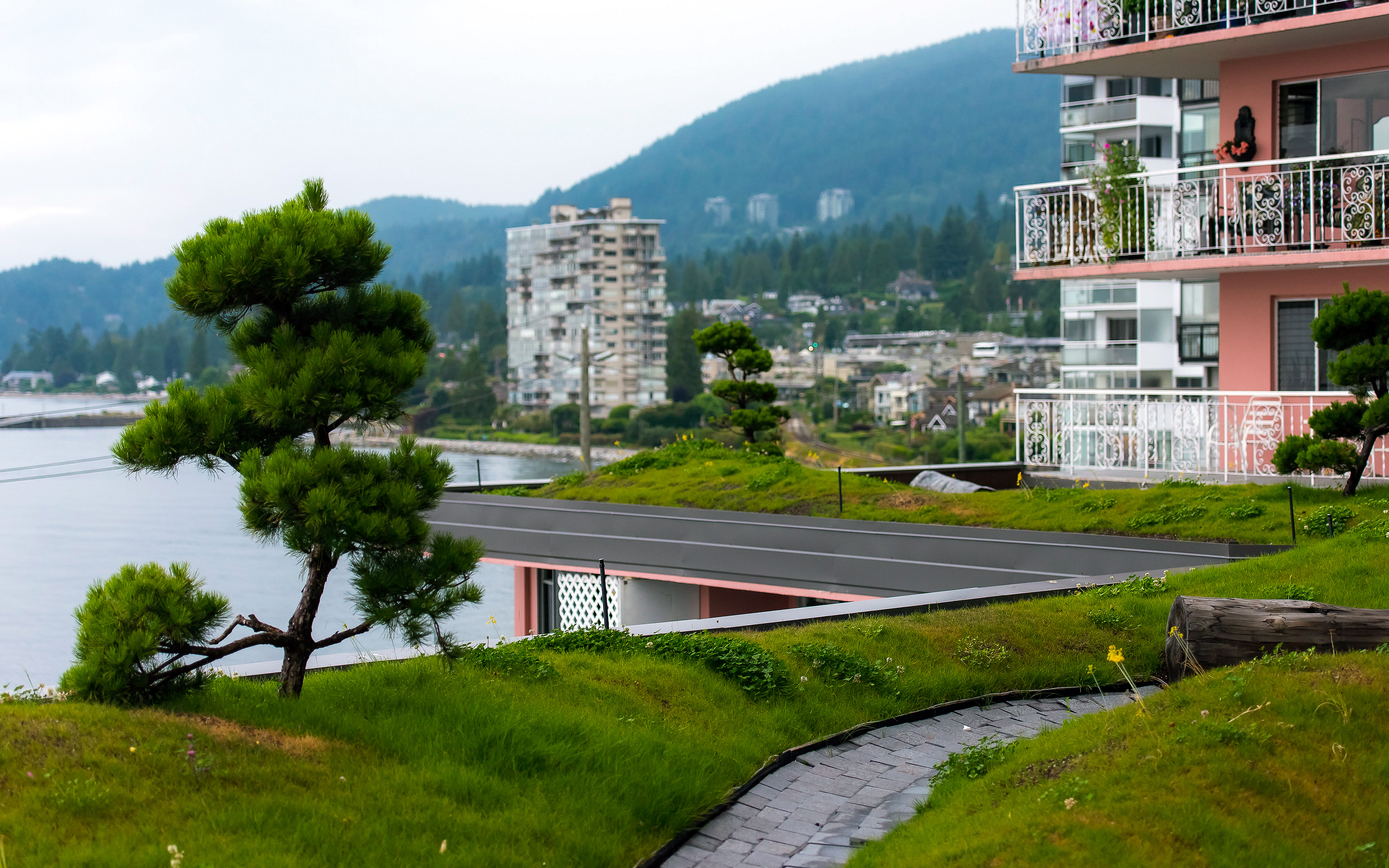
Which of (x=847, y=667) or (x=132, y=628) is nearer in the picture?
(x=132, y=628)

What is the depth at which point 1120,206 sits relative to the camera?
1576cm

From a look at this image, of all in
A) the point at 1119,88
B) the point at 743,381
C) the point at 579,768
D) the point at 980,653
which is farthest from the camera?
the point at 1119,88

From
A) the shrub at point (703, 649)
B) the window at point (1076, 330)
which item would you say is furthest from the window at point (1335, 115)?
the window at point (1076, 330)

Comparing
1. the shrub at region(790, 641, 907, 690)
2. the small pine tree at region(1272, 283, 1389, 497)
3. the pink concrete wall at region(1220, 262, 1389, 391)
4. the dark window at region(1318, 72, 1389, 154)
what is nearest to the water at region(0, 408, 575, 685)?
the shrub at region(790, 641, 907, 690)

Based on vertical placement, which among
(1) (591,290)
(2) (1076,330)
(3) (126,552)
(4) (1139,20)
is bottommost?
(3) (126,552)

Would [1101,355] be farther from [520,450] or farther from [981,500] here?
[981,500]

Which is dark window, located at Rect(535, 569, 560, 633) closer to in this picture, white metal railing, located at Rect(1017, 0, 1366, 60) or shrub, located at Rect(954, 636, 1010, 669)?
shrub, located at Rect(954, 636, 1010, 669)

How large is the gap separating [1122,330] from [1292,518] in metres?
62.8

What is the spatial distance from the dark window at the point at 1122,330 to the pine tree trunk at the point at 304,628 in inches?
2753

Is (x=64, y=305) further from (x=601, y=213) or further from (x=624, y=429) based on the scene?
(x=624, y=429)

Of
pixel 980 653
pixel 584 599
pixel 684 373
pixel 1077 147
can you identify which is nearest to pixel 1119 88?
pixel 1077 147

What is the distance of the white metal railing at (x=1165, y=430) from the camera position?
48.7 feet

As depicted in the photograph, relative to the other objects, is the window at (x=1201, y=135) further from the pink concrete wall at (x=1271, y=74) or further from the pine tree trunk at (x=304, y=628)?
the pine tree trunk at (x=304, y=628)

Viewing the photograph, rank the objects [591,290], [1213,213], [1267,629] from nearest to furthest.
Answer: [1267,629] → [1213,213] → [591,290]
